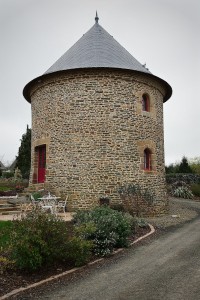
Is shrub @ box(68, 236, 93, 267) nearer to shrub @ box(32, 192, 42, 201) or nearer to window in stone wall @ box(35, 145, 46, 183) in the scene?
shrub @ box(32, 192, 42, 201)

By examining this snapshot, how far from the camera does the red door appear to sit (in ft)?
48.7

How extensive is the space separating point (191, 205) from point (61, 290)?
1353cm

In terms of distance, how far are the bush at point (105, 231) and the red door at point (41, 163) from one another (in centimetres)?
593

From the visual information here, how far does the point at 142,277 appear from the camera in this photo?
245 inches

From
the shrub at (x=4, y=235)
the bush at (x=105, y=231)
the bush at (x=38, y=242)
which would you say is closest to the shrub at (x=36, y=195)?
the shrub at (x=4, y=235)

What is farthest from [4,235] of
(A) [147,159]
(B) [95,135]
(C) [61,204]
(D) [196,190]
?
(D) [196,190]

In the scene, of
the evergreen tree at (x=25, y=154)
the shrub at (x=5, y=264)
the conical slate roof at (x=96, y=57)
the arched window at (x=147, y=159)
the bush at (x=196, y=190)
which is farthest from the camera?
the evergreen tree at (x=25, y=154)

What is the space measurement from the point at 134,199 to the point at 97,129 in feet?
10.0

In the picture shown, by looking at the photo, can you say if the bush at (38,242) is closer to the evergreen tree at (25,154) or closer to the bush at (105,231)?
the bush at (105,231)

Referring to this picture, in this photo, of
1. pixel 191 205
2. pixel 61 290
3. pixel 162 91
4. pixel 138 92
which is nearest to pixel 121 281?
pixel 61 290

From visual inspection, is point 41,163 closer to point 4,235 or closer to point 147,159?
point 147,159

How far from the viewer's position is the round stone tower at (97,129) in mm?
13172

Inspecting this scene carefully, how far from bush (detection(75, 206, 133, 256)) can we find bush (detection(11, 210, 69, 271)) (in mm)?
959

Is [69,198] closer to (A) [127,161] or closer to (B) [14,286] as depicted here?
(A) [127,161]
